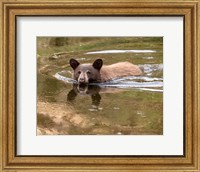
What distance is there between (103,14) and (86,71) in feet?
0.53

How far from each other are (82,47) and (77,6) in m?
0.11

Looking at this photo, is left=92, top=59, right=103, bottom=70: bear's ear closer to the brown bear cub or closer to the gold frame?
the brown bear cub

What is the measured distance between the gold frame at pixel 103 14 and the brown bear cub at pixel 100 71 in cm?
14

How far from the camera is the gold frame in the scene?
1171 mm

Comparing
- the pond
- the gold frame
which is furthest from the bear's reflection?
the gold frame

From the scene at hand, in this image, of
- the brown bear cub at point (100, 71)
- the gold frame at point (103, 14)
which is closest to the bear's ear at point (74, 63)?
the brown bear cub at point (100, 71)

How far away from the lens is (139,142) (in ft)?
3.83

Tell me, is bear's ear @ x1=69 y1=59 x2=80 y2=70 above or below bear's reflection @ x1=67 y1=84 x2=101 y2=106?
above

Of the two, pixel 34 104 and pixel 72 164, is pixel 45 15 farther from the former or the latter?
pixel 72 164

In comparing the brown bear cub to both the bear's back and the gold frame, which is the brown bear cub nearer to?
the bear's back

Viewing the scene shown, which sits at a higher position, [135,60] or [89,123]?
[135,60]

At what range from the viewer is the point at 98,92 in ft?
3.86

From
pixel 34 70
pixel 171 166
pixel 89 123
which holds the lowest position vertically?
pixel 171 166

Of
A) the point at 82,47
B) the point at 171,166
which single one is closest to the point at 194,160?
the point at 171,166
